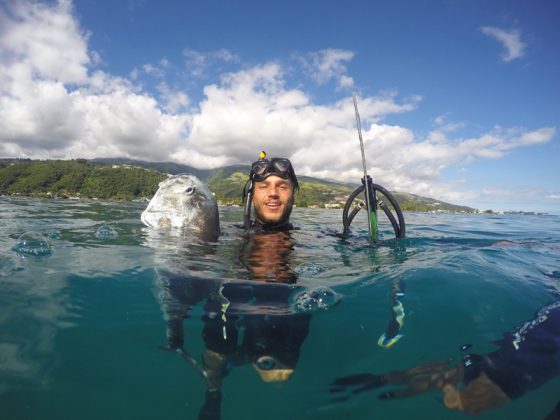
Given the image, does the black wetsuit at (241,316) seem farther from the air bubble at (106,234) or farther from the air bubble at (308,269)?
the air bubble at (106,234)

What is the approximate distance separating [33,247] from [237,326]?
14.3ft

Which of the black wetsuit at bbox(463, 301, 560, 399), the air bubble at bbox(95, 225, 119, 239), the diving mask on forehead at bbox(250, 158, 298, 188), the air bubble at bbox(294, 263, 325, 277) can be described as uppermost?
the diving mask on forehead at bbox(250, 158, 298, 188)

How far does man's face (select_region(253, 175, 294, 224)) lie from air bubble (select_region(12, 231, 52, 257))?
4002 mm

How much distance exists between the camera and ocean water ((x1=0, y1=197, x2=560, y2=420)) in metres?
2.70

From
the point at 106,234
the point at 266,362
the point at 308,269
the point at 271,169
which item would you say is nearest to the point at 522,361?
the point at 266,362

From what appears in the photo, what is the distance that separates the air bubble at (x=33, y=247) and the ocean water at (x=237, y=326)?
39 mm

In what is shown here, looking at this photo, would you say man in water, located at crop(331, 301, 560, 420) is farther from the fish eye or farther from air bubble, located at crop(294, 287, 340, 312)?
air bubble, located at crop(294, 287, 340, 312)

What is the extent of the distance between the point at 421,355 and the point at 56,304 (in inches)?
162

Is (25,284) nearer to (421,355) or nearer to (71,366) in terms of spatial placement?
(71,366)

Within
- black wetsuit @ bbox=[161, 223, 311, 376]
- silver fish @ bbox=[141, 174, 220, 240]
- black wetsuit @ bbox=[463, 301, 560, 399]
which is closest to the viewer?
black wetsuit @ bbox=[463, 301, 560, 399]

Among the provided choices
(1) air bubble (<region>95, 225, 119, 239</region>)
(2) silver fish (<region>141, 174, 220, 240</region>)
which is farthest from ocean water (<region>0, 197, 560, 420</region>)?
(1) air bubble (<region>95, 225, 119, 239</region>)

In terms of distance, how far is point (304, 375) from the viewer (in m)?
2.96

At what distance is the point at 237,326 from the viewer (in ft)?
11.2

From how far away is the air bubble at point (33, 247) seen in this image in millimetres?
5099
